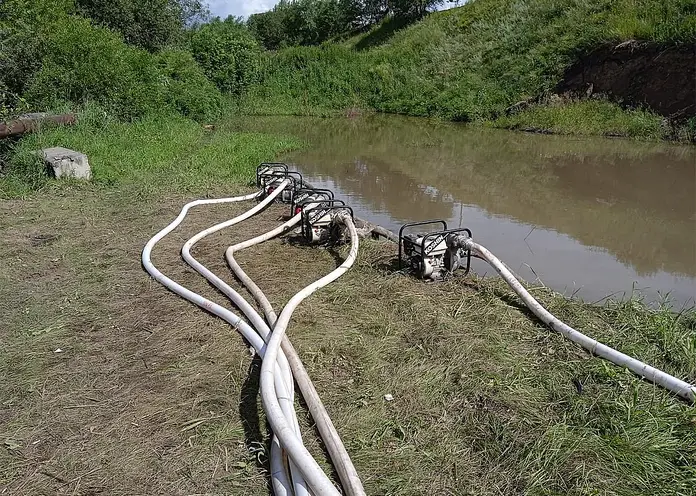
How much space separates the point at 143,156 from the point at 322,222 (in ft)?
16.5

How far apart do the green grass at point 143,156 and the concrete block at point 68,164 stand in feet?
0.47

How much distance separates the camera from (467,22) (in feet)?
70.4

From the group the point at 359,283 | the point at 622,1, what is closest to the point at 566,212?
the point at 359,283

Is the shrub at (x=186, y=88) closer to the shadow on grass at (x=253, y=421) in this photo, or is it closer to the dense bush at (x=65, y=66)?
the dense bush at (x=65, y=66)

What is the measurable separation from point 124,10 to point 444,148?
44.9 feet

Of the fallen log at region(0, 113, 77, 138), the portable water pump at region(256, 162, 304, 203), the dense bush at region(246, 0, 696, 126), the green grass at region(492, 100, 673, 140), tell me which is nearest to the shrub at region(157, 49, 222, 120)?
the dense bush at region(246, 0, 696, 126)

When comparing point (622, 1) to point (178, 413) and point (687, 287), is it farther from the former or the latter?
point (178, 413)

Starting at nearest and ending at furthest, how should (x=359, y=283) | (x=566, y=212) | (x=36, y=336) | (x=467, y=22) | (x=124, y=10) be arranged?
1. (x=36, y=336)
2. (x=359, y=283)
3. (x=566, y=212)
4. (x=124, y=10)
5. (x=467, y=22)

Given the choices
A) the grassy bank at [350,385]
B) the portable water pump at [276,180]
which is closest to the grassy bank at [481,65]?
the portable water pump at [276,180]

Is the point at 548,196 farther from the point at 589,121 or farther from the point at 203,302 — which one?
the point at 589,121

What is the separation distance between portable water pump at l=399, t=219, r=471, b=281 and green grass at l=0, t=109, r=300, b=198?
13.6ft

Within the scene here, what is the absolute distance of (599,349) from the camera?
2916 millimetres

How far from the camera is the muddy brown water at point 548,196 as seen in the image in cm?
474

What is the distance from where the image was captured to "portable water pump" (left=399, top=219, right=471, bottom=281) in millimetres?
3965
